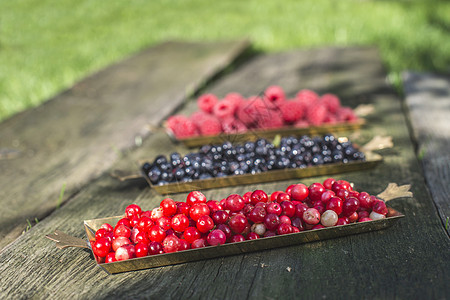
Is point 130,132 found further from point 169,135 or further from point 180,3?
point 180,3

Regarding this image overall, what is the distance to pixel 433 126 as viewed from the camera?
2.38 m

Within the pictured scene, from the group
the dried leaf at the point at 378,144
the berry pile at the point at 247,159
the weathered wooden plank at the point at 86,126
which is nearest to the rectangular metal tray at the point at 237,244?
the berry pile at the point at 247,159

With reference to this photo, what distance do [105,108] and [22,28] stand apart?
495 centimetres

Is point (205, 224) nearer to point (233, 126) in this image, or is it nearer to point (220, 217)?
point (220, 217)

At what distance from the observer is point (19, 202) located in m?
1.76

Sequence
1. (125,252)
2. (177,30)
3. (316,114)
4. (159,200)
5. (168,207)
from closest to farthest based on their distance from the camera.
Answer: (125,252), (168,207), (159,200), (316,114), (177,30)

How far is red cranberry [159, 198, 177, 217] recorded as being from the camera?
1299 millimetres

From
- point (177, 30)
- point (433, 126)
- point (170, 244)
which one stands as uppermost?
point (177, 30)

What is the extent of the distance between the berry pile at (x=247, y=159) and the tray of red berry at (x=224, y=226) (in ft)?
1.07

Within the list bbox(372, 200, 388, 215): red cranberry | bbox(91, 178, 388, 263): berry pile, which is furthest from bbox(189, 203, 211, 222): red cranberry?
bbox(372, 200, 388, 215): red cranberry

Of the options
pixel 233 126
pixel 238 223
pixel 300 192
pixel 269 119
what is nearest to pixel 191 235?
pixel 238 223

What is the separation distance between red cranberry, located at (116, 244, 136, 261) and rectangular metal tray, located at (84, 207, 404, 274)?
17 millimetres

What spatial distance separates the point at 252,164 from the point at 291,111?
23.1 inches

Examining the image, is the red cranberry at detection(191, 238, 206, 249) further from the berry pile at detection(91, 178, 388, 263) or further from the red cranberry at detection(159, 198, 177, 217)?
the red cranberry at detection(159, 198, 177, 217)
